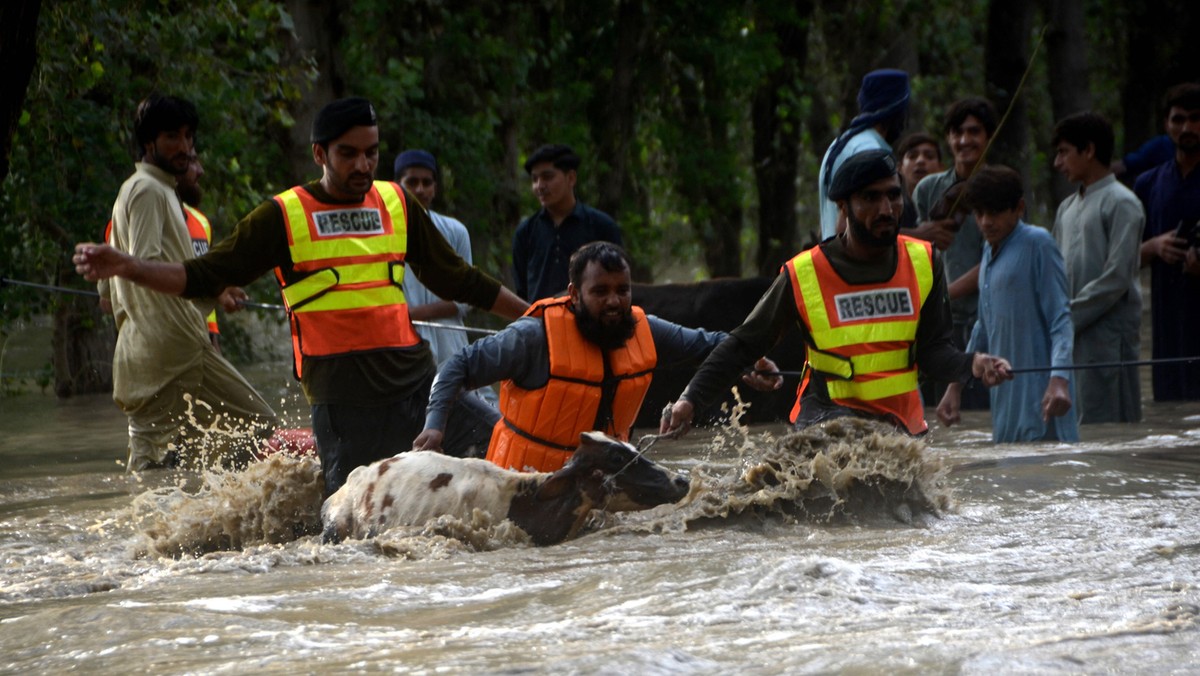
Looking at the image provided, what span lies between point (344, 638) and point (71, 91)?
31.0 feet

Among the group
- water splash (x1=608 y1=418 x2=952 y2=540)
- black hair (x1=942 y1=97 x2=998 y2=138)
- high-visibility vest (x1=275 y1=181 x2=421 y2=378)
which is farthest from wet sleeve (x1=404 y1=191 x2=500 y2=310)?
black hair (x1=942 y1=97 x2=998 y2=138)

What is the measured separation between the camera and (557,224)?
1141 centimetres

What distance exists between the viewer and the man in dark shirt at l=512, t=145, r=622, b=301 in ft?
37.0

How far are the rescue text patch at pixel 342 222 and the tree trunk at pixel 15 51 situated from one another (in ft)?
8.19

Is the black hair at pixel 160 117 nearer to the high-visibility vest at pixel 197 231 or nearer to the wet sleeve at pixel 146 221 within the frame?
the wet sleeve at pixel 146 221

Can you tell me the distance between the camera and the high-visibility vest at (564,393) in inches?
292

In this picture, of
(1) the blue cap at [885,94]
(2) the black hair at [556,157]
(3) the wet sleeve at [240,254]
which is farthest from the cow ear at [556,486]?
(2) the black hair at [556,157]

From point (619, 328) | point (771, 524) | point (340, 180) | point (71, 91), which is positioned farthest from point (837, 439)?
point (71, 91)

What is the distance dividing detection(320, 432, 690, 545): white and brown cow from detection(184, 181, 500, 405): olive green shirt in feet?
1.40

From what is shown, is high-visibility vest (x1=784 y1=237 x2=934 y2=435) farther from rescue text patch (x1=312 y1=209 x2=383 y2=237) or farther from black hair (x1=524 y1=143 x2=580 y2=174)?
black hair (x1=524 y1=143 x2=580 y2=174)

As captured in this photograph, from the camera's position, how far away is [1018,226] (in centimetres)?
923

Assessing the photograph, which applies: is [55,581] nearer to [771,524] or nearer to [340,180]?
[340,180]

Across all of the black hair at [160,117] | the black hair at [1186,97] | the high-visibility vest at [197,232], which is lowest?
the high-visibility vest at [197,232]

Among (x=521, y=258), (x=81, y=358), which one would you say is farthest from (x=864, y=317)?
(x=81, y=358)
